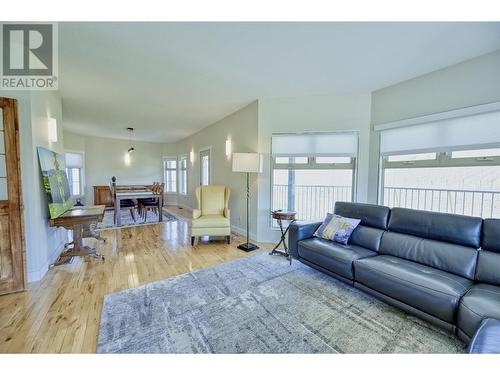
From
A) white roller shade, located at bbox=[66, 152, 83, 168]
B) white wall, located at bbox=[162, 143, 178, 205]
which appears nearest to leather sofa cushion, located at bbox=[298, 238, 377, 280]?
white wall, located at bbox=[162, 143, 178, 205]

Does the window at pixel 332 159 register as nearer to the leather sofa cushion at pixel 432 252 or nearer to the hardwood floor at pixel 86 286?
the leather sofa cushion at pixel 432 252

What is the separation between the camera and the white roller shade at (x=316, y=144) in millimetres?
3408

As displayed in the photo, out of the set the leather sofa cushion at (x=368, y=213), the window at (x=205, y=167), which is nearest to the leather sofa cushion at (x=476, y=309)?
the leather sofa cushion at (x=368, y=213)

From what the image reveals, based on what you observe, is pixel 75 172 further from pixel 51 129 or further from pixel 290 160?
pixel 290 160

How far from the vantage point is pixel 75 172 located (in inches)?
266

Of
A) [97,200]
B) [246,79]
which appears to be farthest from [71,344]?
[97,200]

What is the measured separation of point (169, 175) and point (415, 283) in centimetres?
841

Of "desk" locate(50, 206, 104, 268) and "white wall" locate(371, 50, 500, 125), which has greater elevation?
"white wall" locate(371, 50, 500, 125)

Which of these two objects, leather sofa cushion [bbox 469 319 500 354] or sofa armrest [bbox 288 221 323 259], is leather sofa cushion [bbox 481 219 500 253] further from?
sofa armrest [bbox 288 221 323 259]

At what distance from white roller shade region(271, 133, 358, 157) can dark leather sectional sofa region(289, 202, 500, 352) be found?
3.66ft

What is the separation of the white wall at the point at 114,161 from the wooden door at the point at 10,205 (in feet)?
17.7

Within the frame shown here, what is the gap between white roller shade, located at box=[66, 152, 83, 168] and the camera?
6.59 metres
